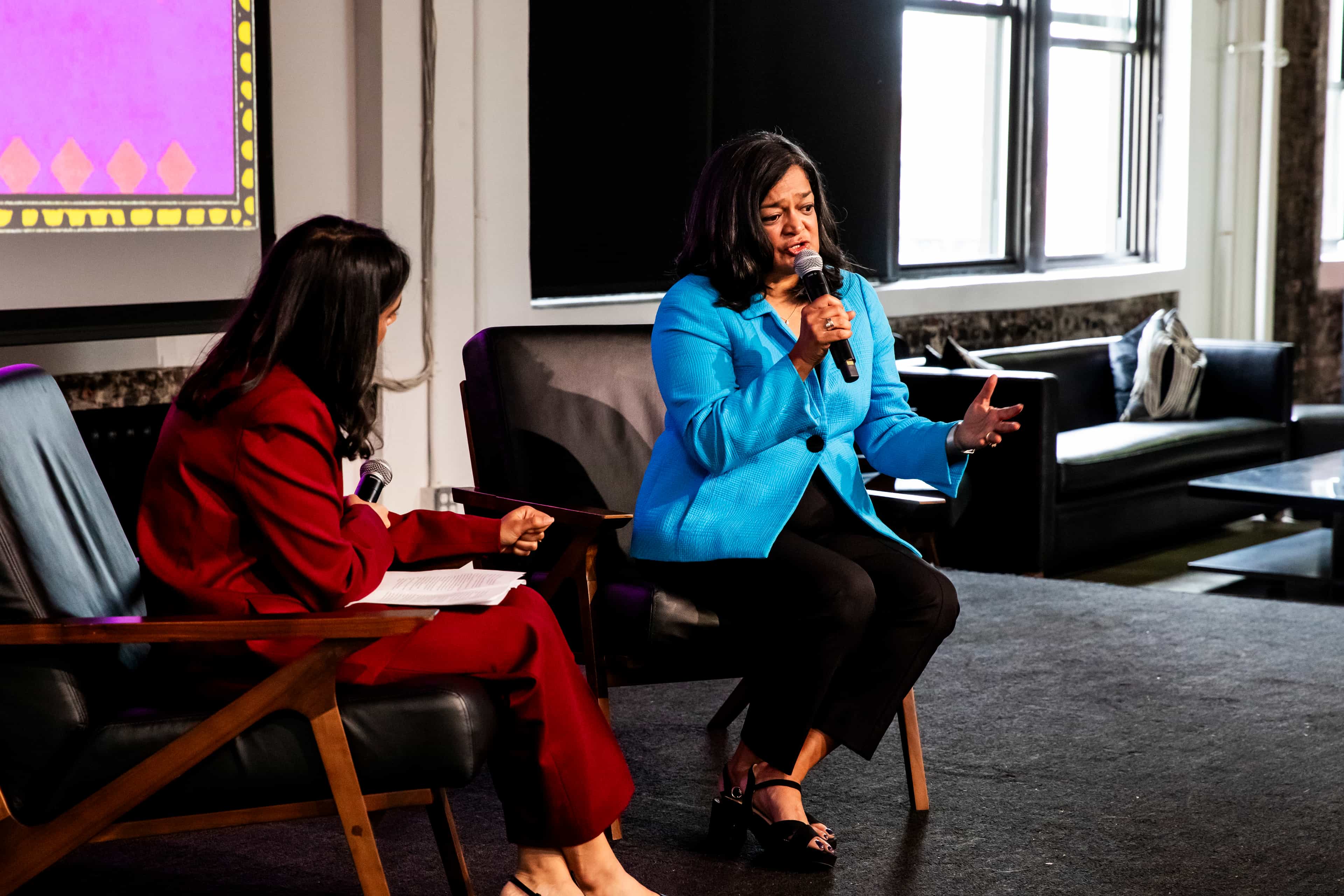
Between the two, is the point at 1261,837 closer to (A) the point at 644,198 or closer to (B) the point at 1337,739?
(B) the point at 1337,739

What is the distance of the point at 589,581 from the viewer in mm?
2725

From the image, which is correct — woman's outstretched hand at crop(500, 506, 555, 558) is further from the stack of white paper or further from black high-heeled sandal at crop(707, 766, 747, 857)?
black high-heeled sandal at crop(707, 766, 747, 857)

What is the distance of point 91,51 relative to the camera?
3264 millimetres

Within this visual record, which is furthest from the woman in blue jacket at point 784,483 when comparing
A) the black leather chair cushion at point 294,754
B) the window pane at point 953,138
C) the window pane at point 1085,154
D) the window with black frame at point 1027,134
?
the window pane at point 1085,154

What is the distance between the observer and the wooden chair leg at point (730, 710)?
10.6 ft

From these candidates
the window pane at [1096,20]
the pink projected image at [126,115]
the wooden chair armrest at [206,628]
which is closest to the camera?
the wooden chair armrest at [206,628]

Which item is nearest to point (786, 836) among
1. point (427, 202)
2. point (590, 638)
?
point (590, 638)

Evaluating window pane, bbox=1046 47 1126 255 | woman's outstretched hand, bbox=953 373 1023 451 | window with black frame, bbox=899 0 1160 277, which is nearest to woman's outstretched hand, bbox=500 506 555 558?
woman's outstretched hand, bbox=953 373 1023 451

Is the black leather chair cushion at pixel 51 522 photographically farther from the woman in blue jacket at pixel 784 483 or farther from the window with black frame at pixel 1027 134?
the window with black frame at pixel 1027 134

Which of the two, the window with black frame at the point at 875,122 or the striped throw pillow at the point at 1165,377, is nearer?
the window with black frame at the point at 875,122

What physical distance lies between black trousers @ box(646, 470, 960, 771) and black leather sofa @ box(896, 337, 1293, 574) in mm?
2728

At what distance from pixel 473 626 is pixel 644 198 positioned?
321 cm

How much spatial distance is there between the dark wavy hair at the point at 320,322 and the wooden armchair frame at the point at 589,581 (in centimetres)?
51

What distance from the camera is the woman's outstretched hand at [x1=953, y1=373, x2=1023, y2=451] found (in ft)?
8.90
